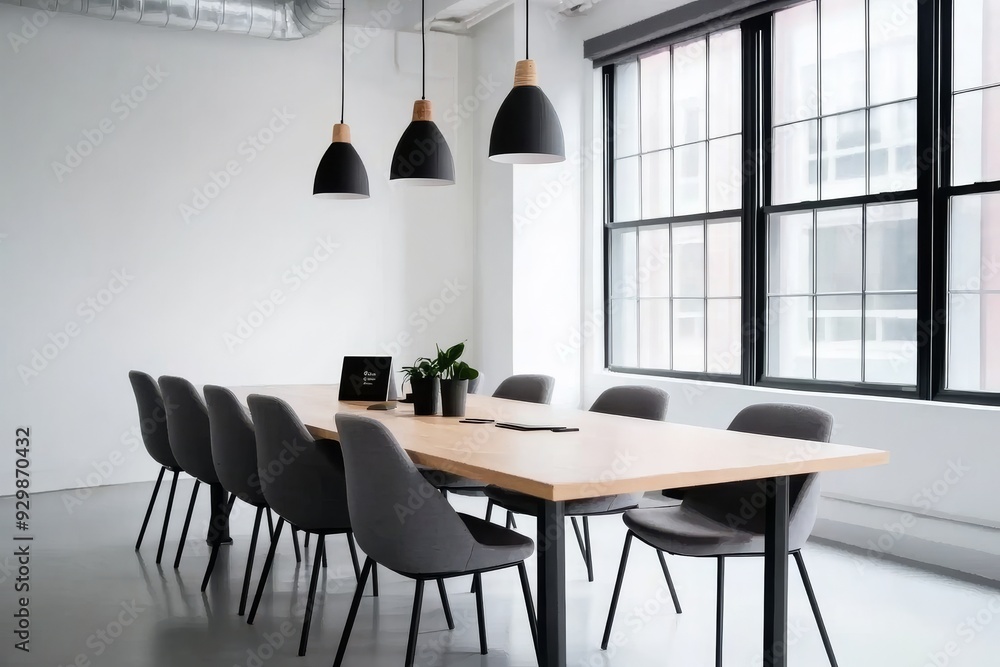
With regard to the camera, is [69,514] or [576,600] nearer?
[576,600]

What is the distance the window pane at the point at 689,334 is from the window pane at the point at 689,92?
1.14m

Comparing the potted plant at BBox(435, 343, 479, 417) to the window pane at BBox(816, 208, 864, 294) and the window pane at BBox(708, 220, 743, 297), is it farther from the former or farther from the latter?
the window pane at BBox(708, 220, 743, 297)

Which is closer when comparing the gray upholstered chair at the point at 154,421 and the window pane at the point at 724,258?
the gray upholstered chair at the point at 154,421

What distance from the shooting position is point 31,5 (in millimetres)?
6129

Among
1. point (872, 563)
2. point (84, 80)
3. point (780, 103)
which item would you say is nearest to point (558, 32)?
point (780, 103)

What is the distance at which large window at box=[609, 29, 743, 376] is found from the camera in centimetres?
606

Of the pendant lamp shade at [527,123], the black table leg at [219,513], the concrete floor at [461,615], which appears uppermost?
the pendant lamp shade at [527,123]

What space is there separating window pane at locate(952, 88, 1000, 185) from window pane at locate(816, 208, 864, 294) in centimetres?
65

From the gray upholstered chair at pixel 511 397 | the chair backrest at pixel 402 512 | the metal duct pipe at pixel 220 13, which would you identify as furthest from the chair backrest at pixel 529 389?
the metal duct pipe at pixel 220 13

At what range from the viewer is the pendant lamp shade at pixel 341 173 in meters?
4.95

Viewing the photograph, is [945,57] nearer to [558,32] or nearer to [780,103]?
[780,103]

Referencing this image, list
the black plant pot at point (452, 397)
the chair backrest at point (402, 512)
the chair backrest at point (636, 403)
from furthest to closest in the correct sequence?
the chair backrest at point (636, 403), the black plant pot at point (452, 397), the chair backrest at point (402, 512)

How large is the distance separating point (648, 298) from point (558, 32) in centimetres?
216

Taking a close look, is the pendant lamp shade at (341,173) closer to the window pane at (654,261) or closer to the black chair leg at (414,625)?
the window pane at (654,261)
